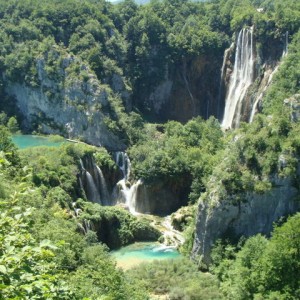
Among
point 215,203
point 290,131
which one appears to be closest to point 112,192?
point 215,203

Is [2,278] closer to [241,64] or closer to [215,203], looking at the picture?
[215,203]

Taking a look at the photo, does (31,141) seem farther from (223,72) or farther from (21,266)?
(21,266)

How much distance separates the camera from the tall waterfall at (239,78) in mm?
54219

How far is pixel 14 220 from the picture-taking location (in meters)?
5.71

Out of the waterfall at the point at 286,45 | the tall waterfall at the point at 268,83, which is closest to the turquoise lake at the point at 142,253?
the tall waterfall at the point at 268,83

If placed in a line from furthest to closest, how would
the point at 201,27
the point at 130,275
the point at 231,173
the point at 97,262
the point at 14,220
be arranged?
the point at 201,27
the point at 231,173
the point at 130,275
the point at 97,262
the point at 14,220

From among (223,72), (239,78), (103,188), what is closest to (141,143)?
(103,188)

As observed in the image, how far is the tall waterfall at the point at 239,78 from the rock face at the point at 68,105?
1359 centimetres

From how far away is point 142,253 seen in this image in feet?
109

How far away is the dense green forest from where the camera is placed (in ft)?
68.5

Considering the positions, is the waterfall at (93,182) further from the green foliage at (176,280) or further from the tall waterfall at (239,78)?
the tall waterfall at (239,78)

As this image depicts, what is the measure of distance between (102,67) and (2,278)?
54.0 metres

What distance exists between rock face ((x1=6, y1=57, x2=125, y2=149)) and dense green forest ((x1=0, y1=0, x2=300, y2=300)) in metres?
0.14

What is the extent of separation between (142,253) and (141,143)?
17706 mm
